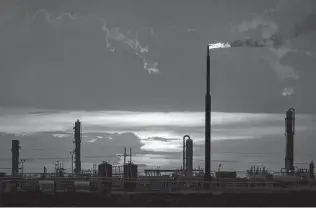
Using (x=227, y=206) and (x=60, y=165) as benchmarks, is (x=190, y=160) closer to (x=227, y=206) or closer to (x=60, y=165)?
(x=60, y=165)

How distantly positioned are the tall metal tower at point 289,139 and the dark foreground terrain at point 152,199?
4957cm

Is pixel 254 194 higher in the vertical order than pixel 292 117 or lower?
lower

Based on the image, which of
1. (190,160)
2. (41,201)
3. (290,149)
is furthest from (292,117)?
(41,201)

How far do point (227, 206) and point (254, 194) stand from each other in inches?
88.0

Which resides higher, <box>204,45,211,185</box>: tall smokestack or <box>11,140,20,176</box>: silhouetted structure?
<box>204,45,211,185</box>: tall smokestack

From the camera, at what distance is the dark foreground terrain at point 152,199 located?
42.3 m

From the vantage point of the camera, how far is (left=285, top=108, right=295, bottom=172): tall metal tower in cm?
9244

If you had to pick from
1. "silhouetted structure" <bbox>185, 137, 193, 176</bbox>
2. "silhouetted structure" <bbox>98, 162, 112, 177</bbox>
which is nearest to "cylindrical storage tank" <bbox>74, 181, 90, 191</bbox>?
"silhouetted structure" <bbox>98, 162, 112, 177</bbox>

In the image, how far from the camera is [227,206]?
139 ft

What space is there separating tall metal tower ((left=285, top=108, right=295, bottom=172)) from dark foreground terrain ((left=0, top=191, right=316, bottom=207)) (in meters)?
49.6

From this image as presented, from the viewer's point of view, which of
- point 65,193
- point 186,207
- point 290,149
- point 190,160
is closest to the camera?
point 186,207

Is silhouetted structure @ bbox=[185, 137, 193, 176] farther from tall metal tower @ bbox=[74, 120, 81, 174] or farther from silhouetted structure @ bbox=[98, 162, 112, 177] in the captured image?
tall metal tower @ bbox=[74, 120, 81, 174]

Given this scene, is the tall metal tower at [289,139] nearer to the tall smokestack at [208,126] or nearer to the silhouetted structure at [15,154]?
the tall smokestack at [208,126]

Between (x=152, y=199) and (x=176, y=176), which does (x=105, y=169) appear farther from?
(x=152, y=199)
